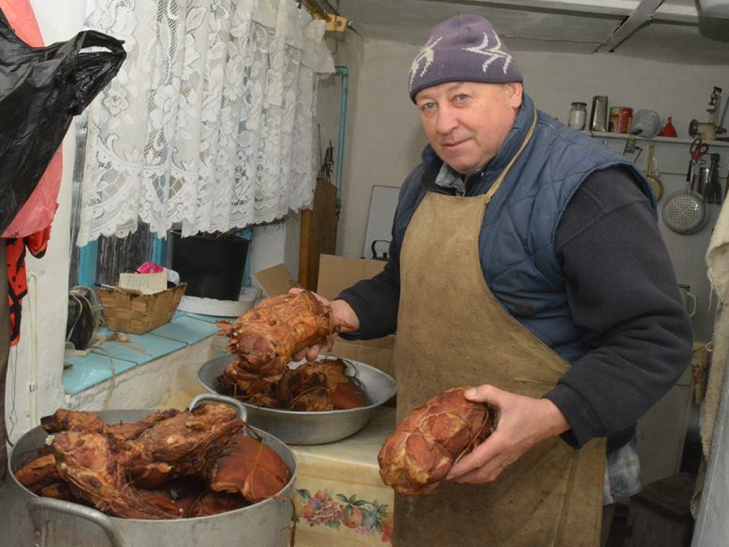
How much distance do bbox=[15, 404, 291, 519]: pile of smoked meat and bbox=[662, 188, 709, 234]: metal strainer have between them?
16.1 feet

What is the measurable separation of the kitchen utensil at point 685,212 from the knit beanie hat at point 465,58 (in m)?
4.34

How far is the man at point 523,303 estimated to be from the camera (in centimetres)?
138

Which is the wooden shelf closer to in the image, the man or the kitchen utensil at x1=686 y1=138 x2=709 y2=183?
the kitchen utensil at x1=686 y1=138 x2=709 y2=183

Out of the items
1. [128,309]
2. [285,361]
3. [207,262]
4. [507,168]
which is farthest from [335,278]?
[507,168]

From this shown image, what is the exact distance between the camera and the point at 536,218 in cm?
154

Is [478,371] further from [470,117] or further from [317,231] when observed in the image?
[317,231]

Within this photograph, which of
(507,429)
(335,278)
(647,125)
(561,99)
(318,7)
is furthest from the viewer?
(561,99)

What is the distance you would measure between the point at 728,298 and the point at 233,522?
212cm

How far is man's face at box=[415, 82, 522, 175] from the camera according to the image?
5.33 ft

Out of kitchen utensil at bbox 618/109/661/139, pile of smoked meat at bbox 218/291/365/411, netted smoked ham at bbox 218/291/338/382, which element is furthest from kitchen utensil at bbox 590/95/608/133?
netted smoked ham at bbox 218/291/338/382

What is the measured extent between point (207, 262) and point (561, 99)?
369 centimetres

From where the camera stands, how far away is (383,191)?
5.92m

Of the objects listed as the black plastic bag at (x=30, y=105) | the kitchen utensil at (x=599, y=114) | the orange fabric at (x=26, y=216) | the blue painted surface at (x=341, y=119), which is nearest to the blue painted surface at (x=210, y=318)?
the orange fabric at (x=26, y=216)

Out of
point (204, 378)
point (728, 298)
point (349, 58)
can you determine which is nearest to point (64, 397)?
point (204, 378)
